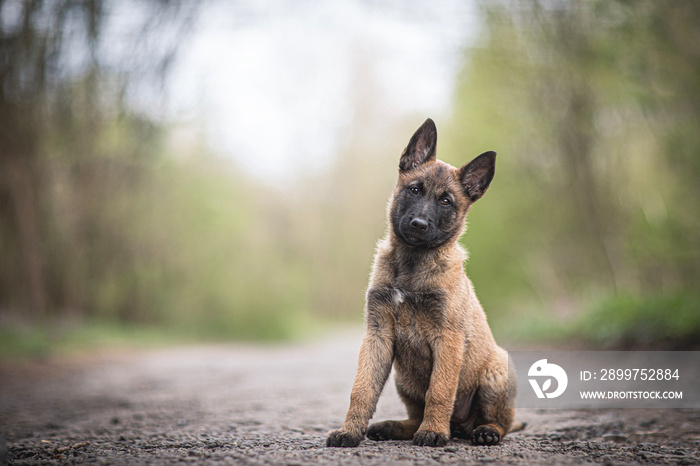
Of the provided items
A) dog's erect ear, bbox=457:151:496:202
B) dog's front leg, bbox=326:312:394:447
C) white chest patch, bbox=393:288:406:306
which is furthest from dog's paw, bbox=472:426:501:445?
dog's erect ear, bbox=457:151:496:202

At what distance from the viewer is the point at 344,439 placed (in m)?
3.53

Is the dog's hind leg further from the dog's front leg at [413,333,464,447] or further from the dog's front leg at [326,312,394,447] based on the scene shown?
the dog's front leg at [326,312,394,447]

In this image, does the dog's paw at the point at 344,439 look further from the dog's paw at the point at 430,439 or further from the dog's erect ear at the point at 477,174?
the dog's erect ear at the point at 477,174

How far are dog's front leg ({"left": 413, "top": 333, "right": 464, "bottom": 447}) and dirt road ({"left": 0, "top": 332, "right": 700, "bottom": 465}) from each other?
0.11 meters

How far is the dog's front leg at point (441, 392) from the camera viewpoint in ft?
11.7

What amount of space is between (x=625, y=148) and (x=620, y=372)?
6.97 meters

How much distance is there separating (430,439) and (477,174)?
1.89m

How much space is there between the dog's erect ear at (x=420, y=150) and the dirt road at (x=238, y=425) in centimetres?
200

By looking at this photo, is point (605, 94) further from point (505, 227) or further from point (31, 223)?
point (31, 223)

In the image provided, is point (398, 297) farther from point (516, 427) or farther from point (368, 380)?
point (516, 427)

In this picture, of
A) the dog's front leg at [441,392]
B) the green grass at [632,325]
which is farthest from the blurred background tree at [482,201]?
the dog's front leg at [441,392]

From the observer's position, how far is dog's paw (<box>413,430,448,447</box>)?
3543 mm

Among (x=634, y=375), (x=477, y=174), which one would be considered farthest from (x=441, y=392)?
(x=634, y=375)

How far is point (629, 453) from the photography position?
3611mm
